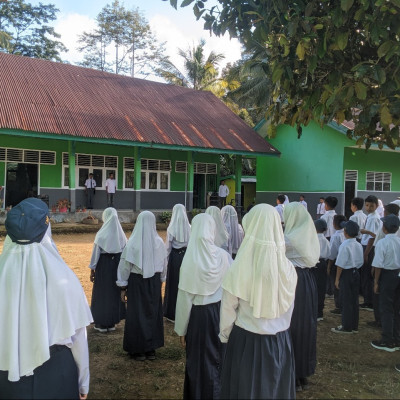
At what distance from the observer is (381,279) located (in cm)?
508

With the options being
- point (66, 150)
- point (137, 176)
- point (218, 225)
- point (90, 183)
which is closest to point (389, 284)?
point (218, 225)

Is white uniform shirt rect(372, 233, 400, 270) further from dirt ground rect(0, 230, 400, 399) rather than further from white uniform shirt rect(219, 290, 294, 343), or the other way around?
white uniform shirt rect(219, 290, 294, 343)

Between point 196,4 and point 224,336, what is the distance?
3.38m

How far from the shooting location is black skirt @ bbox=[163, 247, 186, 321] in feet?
18.5

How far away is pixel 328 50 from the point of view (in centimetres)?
413

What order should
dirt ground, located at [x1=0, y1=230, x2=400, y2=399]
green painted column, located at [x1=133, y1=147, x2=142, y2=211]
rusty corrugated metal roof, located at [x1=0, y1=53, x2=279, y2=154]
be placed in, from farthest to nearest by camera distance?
green painted column, located at [x1=133, y1=147, x2=142, y2=211], rusty corrugated metal roof, located at [x1=0, y1=53, x2=279, y2=154], dirt ground, located at [x1=0, y1=230, x2=400, y2=399]

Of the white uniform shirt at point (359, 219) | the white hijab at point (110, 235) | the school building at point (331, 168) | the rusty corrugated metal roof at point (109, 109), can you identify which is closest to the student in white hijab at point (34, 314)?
the white hijab at point (110, 235)

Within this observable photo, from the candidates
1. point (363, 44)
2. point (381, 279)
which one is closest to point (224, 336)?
point (381, 279)

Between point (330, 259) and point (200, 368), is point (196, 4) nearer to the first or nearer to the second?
point (200, 368)

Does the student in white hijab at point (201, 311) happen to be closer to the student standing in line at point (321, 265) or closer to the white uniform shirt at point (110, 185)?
the student standing in line at point (321, 265)

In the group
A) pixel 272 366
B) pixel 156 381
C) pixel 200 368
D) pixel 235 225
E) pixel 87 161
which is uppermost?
pixel 87 161

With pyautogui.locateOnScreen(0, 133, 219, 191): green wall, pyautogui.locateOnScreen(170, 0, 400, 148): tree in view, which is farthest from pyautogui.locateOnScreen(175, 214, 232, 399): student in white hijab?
pyautogui.locateOnScreen(0, 133, 219, 191): green wall

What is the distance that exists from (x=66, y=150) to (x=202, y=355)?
14.2 meters

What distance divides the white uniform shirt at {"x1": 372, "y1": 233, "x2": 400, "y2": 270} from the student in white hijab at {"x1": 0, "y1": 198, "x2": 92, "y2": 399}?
395 centimetres
